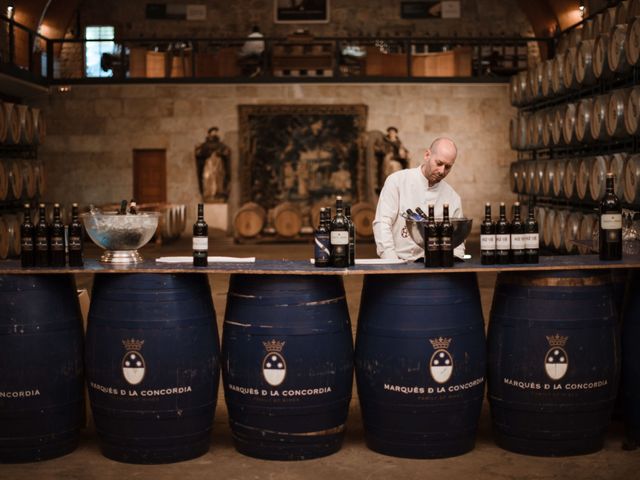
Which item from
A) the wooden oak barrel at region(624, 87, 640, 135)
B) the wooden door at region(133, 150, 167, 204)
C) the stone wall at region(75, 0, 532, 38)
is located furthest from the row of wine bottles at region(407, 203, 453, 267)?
the stone wall at region(75, 0, 532, 38)

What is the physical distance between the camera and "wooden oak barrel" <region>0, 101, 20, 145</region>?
13.1 meters

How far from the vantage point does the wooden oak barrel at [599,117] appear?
10.6m

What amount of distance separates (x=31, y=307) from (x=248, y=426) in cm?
104

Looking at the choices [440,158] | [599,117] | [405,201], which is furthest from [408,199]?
[599,117]

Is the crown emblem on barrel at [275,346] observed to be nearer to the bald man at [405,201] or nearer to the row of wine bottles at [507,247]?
the row of wine bottles at [507,247]

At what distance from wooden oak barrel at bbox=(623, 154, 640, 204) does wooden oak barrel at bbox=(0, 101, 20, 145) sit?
807 centimetres

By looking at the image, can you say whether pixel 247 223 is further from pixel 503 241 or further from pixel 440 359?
pixel 440 359

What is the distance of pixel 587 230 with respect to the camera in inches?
444

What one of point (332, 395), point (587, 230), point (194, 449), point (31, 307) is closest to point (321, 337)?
point (332, 395)

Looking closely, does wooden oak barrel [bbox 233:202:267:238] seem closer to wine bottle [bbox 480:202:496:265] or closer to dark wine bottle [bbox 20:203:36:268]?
dark wine bottle [bbox 20:203:36:268]

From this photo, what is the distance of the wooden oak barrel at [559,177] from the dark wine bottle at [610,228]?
7923 millimetres

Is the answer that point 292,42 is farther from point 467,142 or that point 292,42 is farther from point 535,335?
point 535,335

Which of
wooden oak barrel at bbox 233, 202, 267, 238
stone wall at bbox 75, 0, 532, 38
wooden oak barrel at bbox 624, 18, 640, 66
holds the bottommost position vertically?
wooden oak barrel at bbox 233, 202, 267, 238

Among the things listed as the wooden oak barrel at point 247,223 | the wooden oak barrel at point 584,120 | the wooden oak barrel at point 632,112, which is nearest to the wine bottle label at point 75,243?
the wooden oak barrel at point 632,112
